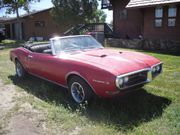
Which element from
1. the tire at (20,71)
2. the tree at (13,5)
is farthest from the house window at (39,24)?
the tire at (20,71)

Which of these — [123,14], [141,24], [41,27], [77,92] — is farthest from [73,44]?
[41,27]

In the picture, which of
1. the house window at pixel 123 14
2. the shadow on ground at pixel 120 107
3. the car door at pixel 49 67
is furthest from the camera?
the house window at pixel 123 14

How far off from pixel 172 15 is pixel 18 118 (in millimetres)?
12790

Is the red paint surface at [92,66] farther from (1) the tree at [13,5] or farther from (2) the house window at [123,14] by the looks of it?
(1) the tree at [13,5]

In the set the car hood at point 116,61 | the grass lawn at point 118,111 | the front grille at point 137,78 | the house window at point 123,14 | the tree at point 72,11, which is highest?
the tree at point 72,11

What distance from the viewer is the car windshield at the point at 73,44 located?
18.2 feet

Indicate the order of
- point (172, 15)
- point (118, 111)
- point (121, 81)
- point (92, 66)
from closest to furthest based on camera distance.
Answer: point (121, 81), point (92, 66), point (118, 111), point (172, 15)

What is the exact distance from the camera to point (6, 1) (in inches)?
948

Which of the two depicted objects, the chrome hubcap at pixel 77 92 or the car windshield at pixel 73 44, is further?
the car windshield at pixel 73 44

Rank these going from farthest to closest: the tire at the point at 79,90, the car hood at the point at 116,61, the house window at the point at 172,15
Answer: the house window at the point at 172,15 < the tire at the point at 79,90 < the car hood at the point at 116,61

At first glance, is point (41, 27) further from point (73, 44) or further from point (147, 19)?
point (73, 44)

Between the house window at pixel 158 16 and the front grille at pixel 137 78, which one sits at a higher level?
the house window at pixel 158 16

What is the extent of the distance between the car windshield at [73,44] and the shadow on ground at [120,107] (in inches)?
43.3

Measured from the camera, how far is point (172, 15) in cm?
1449
